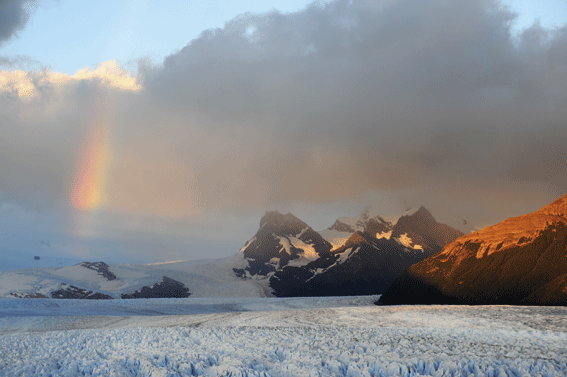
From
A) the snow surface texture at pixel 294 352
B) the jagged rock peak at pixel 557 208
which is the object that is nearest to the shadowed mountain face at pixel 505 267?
the jagged rock peak at pixel 557 208

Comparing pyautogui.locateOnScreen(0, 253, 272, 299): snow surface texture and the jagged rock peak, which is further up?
the jagged rock peak

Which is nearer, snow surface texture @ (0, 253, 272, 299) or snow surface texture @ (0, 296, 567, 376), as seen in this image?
snow surface texture @ (0, 296, 567, 376)

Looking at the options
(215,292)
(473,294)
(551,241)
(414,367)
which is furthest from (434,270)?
(215,292)

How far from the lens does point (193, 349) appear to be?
1448cm

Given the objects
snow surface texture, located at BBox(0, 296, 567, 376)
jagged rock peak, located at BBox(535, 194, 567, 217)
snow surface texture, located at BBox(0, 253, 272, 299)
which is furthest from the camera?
snow surface texture, located at BBox(0, 253, 272, 299)

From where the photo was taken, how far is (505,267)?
1737 inches

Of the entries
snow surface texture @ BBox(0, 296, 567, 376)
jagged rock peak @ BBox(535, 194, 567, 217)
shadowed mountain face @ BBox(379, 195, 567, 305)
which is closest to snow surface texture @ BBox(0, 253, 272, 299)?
shadowed mountain face @ BBox(379, 195, 567, 305)

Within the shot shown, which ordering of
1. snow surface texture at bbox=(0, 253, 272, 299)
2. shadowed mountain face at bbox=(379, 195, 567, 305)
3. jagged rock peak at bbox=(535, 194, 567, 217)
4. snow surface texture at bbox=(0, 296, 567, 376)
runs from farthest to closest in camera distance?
snow surface texture at bbox=(0, 253, 272, 299), jagged rock peak at bbox=(535, 194, 567, 217), shadowed mountain face at bbox=(379, 195, 567, 305), snow surface texture at bbox=(0, 296, 567, 376)

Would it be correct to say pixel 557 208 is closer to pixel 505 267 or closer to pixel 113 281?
pixel 505 267

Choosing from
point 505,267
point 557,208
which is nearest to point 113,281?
point 505,267

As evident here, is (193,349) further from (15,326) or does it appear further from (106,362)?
(15,326)

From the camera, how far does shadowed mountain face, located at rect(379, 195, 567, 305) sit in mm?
39719

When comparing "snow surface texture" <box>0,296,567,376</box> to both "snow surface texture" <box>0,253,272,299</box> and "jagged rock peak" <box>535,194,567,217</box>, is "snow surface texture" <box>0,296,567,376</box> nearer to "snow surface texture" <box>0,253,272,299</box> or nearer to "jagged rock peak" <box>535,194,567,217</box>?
"jagged rock peak" <box>535,194,567,217</box>

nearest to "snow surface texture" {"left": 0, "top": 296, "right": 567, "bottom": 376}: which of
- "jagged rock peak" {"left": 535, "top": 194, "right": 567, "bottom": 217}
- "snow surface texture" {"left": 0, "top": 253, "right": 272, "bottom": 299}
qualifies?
"jagged rock peak" {"left": 535, "top": 194, "right": 567, "bottom": 217}
